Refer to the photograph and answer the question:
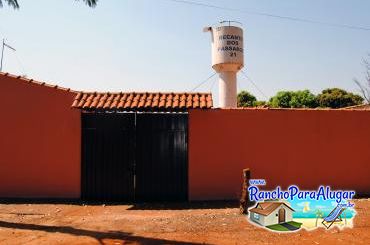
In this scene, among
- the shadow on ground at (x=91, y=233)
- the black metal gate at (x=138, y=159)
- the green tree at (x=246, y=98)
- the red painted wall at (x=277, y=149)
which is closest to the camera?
the shadow on ground at (x=91, y=233)

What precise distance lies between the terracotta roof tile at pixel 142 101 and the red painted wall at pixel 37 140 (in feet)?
1.82

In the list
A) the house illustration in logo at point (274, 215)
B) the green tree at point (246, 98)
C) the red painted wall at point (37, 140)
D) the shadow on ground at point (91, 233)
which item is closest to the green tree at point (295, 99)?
the green tree at point (246, 98)

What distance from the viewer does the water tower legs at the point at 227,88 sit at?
84.3ft

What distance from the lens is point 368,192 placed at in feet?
36.4

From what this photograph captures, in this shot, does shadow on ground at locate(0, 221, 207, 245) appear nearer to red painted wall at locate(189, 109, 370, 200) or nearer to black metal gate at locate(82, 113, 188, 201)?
black metal gate at locate(82, 113, 188, 201)

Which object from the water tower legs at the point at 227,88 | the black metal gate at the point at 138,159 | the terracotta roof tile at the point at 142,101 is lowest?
the black metal gate at the point at 138,159

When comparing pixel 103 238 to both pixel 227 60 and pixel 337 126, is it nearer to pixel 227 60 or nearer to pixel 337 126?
pixel 337 126

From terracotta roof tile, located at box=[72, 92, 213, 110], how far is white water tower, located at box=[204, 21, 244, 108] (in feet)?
49.1

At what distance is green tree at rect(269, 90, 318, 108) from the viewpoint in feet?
172

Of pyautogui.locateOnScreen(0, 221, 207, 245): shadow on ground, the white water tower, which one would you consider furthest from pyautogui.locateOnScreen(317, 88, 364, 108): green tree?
pyautogui.locateOnScreen(0, 221, 207, 245): shadow on ground

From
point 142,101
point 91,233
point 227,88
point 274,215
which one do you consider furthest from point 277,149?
point 227,88

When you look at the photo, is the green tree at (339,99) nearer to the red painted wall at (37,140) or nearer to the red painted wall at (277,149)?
the red painted wall at (277,149)

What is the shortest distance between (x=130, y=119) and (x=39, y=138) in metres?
2.64

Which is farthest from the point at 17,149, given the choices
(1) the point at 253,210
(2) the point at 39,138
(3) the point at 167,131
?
(1) the point at 253,210
